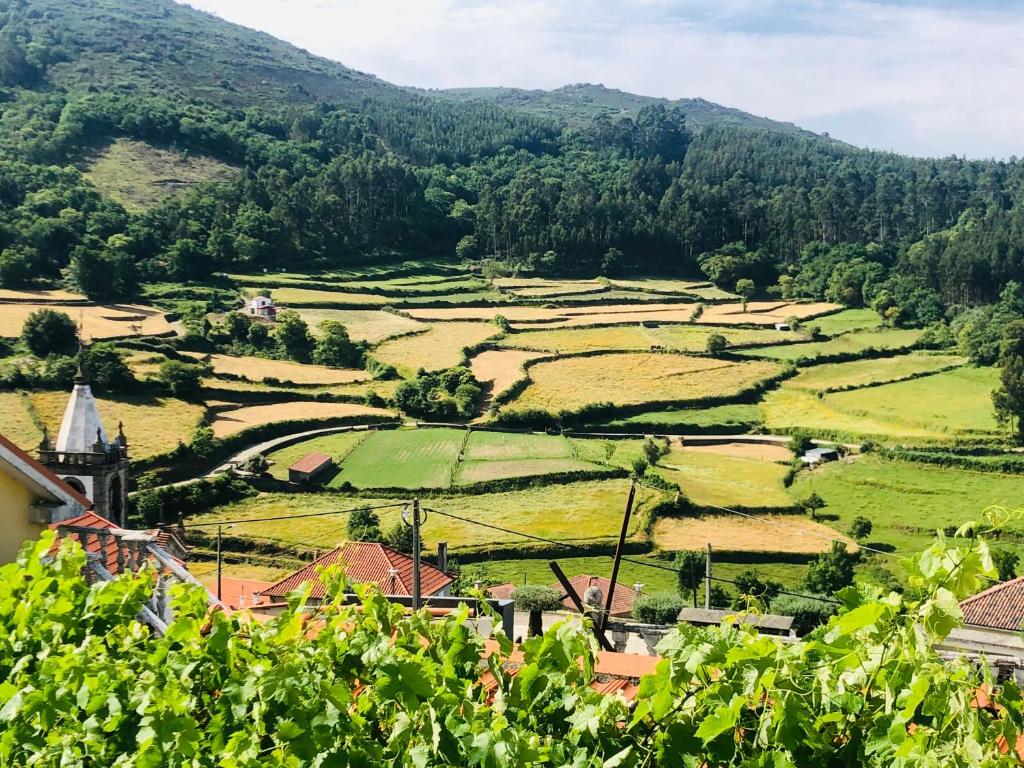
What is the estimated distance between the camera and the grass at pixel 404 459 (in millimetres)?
47031

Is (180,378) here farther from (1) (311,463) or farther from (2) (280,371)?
(1) (311,463)

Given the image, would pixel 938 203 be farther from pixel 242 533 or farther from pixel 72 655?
pixel 72 655

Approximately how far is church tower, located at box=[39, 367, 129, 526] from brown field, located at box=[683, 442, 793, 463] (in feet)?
123

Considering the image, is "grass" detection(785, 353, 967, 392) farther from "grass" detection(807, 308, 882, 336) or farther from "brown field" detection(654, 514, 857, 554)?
"brown field" detection(654, 514, 857, 554)

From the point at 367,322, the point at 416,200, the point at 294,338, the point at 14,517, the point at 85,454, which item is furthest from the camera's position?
the point at 416,200

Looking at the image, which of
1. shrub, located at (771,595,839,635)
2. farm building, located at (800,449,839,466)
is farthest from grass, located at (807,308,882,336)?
shrub, located at (771,595,839,635)

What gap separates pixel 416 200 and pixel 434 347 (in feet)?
154

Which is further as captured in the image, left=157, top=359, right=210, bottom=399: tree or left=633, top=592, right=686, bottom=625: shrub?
left=157, top=359, right=210, bottom=399: tree

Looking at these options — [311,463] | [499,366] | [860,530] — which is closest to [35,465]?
[860,530]

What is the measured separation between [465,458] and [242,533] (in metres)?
12.9

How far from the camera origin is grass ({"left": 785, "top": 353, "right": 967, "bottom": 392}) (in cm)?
6500

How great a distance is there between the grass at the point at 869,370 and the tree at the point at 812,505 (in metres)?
18.9

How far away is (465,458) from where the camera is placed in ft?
166

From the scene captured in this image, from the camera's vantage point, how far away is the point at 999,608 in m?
26.5
